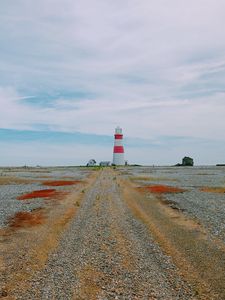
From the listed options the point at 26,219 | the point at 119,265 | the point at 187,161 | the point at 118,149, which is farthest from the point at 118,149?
the point at 119,265

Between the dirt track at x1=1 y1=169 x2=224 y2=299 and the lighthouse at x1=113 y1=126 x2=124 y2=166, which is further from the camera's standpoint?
the lighthouse at x1=113 y1=126 x2=124 y2=166

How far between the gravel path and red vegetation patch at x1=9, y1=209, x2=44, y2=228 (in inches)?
136

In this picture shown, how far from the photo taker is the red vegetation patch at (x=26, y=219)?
868 inches

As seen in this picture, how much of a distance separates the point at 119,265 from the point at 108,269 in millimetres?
560

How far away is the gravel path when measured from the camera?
1041cm

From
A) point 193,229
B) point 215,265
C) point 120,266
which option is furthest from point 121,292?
point 193,229

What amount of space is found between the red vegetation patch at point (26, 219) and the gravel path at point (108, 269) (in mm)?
3463

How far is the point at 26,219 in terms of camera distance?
23.8 metres

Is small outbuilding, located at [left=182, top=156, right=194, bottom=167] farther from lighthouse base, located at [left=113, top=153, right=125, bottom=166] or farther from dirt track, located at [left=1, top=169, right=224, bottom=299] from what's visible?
dirt track, located at [left=1, top=169, right=224, bottom=299]

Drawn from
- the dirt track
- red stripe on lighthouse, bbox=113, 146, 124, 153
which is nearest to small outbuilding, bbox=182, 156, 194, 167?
red stripe on lighthouse, bbox=113, 146, 124, 153

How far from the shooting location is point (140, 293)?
1038 cm

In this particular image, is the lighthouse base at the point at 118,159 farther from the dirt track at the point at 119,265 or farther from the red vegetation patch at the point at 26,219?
the dirt track at the point at 119,265

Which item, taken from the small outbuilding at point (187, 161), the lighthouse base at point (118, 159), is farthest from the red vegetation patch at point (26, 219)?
the small outbuilding at point (187, 161)

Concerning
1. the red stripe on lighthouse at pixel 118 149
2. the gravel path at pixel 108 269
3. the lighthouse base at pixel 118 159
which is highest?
the red stripe on lighthouse at pixel 118 149
